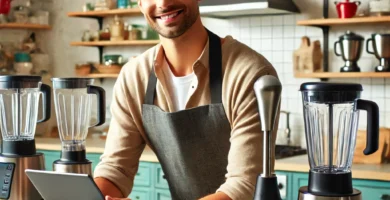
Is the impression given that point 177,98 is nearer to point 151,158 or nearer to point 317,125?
point 317,125

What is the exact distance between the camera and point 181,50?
2.46 metres

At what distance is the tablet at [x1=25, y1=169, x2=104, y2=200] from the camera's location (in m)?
1.95

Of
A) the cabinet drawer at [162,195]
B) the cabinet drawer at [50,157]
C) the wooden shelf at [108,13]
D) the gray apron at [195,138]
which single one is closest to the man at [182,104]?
the gray apron at [195,138]

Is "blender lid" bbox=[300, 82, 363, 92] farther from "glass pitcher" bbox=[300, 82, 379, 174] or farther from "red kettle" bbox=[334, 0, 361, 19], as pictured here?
"red kettle" bbox=[334, 0, 361, 19]

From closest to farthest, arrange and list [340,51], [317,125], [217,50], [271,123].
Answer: [271,123] → [317,125] → [217,50] → [340,51]

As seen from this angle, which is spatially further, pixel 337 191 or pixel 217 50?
pixel 217 50

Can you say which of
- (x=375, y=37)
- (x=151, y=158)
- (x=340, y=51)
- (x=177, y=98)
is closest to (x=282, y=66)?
(x=340, y=51)

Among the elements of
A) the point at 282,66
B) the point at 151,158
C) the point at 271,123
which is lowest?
the point at 151,158

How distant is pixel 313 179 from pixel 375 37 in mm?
2788

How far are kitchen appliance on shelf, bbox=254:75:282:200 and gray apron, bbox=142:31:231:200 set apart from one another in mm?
681

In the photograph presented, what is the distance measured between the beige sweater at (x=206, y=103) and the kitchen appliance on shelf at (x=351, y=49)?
2.10 m

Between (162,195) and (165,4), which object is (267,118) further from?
(162,195)

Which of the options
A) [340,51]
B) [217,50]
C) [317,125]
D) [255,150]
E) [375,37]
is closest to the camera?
[317,125]

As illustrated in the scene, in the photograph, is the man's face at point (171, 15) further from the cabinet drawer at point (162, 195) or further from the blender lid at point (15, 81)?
the cabinet drawer at point (162, 195)
